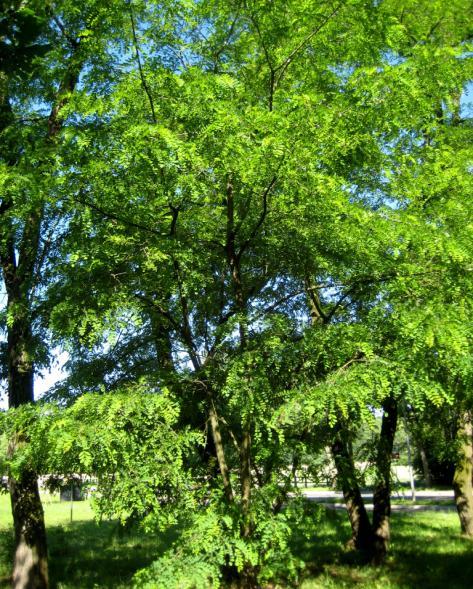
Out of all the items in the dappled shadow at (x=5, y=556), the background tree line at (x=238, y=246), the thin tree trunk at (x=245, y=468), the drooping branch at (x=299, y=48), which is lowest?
the dappled shadow at (x=5, y=556)

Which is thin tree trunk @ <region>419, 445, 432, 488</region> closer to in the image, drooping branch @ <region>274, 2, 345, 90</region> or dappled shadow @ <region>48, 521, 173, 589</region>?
dappled shadow @ <region>48, 521, 173, 589</region>

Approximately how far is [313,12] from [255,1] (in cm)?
55

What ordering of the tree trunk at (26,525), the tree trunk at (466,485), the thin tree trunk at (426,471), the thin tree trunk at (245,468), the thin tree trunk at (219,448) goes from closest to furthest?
the thin tree trunk at (245,468), the thin tree trunk at (219,448), the tree trunk at (26,525), the tree trunk at (466,485), the thin tree trunk at (426,471)

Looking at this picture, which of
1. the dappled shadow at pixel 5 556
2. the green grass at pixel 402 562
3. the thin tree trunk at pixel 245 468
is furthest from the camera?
the dappled shadow at pixel 5 556

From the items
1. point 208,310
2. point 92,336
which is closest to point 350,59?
point 208,310

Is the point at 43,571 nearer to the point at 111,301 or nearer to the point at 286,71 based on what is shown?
the point at 111,301

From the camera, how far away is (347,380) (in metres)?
4.37

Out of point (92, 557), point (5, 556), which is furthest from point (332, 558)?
point (5, 556)

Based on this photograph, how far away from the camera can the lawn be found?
28.7ft

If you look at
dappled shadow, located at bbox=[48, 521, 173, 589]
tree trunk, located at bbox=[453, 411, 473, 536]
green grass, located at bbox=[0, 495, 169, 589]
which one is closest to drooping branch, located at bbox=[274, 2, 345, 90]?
green grass, located at bbox=[0, 495, 169, 589]

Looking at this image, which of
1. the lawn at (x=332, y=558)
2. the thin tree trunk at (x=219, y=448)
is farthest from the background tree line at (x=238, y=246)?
the lawn at (x=332, y=558)

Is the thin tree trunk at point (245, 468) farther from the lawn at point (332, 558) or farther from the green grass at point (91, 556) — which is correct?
the green grass at point (91, 556)

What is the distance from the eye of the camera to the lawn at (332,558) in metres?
8.74

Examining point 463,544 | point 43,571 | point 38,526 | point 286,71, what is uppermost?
point 286,71
